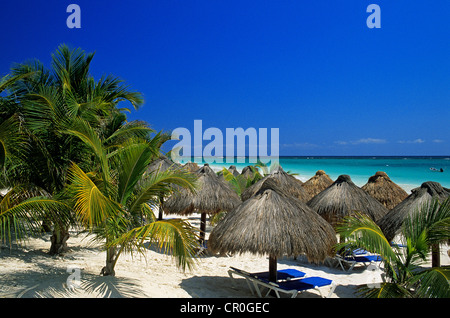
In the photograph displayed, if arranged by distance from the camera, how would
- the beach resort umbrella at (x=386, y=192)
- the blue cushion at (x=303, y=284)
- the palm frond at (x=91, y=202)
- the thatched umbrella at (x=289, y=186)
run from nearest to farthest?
the palm frond at (x=91, y=202) → the blue cushion at (x=303, y=284) → the beach resort umbrella at (x=386, y=192) → the thatched umbrella at (x=289, y=186)

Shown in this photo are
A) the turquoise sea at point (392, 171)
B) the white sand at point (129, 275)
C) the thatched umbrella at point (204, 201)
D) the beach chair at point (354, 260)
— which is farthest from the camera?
the turquoise sea at point (392, 171)

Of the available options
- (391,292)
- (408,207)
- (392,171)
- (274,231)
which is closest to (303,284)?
(274,231)

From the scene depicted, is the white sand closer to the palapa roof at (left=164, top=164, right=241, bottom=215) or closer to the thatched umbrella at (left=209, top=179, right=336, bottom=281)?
the thatched umbrella at (left=209, top=179, right=336, bottom=281)

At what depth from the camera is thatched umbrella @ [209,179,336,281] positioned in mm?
5473

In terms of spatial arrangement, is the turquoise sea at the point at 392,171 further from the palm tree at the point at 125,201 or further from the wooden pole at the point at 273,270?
the palm tree at the point at 125,201

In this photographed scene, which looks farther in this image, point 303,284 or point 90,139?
point 303,284

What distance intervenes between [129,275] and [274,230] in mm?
2568

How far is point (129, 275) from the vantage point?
5922 millimetres

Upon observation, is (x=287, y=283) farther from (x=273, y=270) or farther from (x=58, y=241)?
(x=58, y=241)

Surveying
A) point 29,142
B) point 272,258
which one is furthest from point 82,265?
point 272,258

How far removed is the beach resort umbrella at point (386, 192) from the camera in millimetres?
11984

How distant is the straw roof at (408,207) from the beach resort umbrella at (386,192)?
5069 millimetres

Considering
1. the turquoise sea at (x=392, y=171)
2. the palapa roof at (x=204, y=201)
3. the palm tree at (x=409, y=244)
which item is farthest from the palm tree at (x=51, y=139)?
the turquoise sea at (x=392, y=171)
